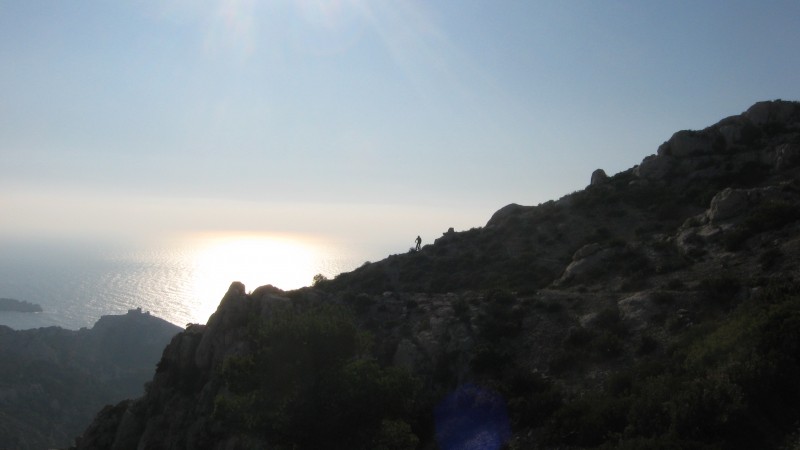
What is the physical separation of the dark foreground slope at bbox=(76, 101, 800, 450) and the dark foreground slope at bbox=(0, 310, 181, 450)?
58321mm

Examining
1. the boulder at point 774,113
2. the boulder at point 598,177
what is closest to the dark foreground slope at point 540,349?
the boulder at point 774,113

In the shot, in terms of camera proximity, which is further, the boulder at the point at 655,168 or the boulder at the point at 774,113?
the boulder at the point at 655,168

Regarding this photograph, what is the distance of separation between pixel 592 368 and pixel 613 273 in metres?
12.9

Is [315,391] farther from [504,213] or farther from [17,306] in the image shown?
[17,306]

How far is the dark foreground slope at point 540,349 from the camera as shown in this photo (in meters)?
15.3

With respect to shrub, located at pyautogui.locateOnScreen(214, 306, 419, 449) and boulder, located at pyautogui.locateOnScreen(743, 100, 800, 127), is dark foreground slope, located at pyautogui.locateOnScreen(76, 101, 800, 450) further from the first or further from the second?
boulder, located at pyautogui.locateOnScreen(743, 100, 800, 127)

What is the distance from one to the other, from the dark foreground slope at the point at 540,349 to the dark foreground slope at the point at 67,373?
5832cm

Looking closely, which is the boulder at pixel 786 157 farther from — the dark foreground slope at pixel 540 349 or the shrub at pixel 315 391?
the shrub at pixel 315 391

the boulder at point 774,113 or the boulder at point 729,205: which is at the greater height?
the boulder at point 774,113

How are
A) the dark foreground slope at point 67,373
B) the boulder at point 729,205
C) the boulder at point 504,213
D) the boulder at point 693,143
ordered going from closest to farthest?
the boulder at point 729,205, the boulder at point 693,143, the boulder at point 504,213, the dark foreground slope at point 67,373

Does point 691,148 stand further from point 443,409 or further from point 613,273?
point 443,409

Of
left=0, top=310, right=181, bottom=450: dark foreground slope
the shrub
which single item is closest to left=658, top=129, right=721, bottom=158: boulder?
the shrub

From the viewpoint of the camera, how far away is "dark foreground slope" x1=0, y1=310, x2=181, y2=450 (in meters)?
77.8

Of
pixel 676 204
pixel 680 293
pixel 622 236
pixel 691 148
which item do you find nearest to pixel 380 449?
pixel 680 293
